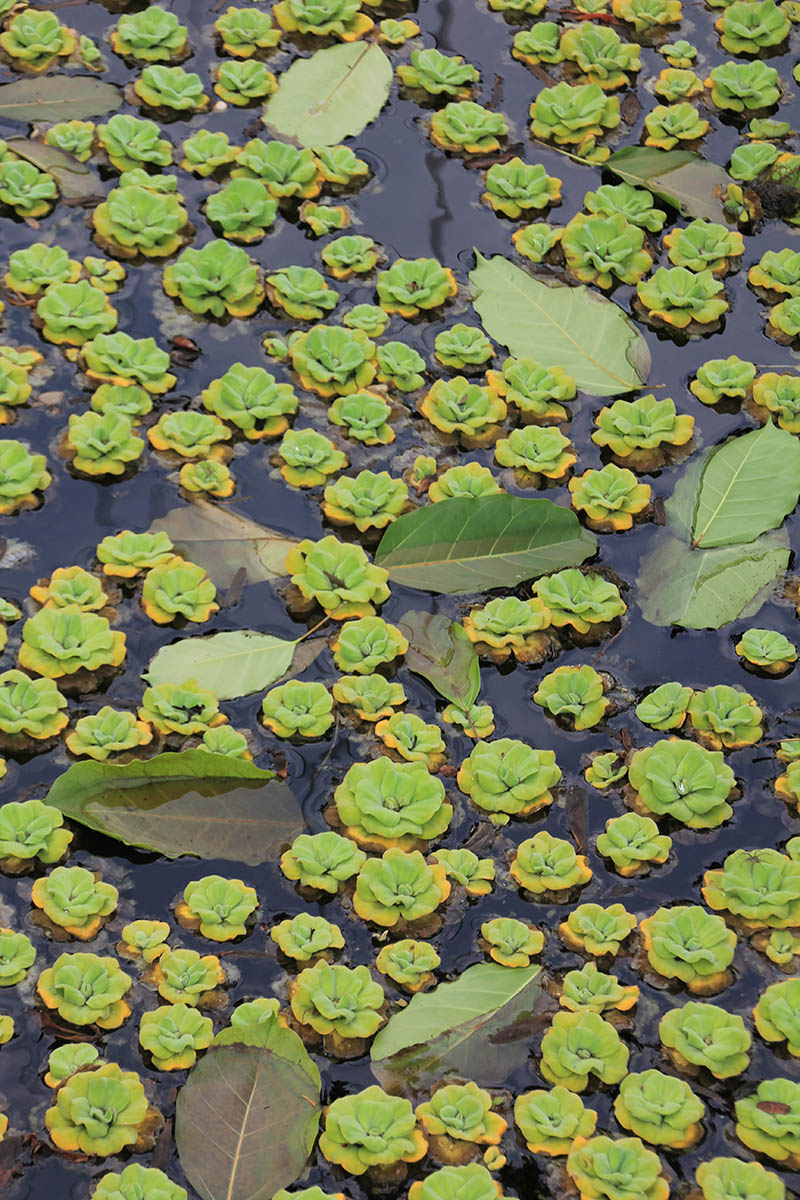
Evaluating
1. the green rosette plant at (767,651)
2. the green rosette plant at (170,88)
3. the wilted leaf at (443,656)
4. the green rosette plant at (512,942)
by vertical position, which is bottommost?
the green rosette plant at (512,942)

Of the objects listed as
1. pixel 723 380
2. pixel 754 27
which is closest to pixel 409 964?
pixel 723 380

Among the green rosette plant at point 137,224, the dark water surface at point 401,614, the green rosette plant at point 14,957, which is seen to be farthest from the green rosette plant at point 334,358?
the green rosette plant at point 14,957

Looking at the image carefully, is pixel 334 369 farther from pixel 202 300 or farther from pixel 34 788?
pixel 34 788

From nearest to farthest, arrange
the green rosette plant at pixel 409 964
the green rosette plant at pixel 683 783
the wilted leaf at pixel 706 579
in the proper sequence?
the green rosette plant at pixel 409 964
the green rosette plant at pixel 683 783
the wilted leaf at pixel 706 579

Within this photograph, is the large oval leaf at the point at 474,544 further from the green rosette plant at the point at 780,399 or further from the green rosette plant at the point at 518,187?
the green rosette plant at the point at 518,187

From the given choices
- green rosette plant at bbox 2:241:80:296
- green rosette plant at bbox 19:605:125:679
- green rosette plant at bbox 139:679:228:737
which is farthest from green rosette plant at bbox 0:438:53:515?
green rosette plant at bbox 139:679:228:737

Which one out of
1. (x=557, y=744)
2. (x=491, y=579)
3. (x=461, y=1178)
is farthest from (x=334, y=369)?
(x=461, y=1178)

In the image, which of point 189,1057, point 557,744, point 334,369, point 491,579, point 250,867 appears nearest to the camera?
point 189,1057
